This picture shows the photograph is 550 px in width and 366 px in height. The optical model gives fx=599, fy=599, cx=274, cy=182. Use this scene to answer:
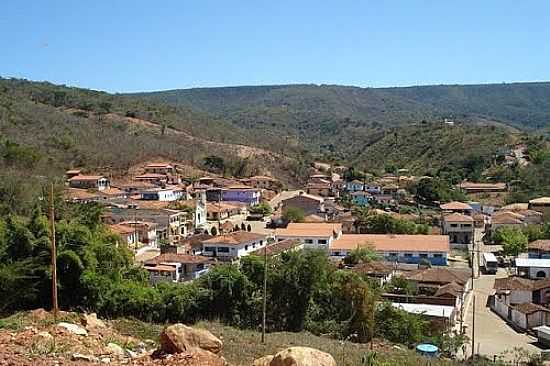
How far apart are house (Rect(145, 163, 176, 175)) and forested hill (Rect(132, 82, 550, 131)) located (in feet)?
285

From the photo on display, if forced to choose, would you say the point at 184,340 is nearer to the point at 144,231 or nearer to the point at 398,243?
the point at 398,243

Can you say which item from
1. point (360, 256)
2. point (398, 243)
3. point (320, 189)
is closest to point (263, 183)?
point (320, 189)

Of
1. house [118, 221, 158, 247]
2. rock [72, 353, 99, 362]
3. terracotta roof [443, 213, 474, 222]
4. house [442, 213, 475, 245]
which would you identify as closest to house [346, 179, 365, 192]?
terracotta roof [443, 213, 474, 222]

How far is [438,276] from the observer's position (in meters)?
26.5

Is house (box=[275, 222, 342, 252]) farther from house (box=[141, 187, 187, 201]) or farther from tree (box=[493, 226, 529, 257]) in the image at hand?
house (box=[141, 187, 187, 201])

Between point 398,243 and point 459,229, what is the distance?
1015 centimetres

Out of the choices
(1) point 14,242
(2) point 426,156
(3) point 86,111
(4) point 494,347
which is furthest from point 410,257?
(3) point 86,111

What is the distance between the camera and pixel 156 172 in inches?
2298

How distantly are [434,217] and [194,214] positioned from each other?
18004 mm

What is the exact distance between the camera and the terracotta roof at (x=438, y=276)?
26172mm

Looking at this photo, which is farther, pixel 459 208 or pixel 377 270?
pixel 459 208

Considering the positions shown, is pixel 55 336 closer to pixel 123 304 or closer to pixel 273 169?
pixel 123 304

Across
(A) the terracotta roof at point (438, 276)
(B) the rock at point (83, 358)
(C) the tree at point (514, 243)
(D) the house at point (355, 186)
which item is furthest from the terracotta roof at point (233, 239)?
(D) the house at point (355, 186)

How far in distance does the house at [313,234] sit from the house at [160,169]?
25.7 meters
